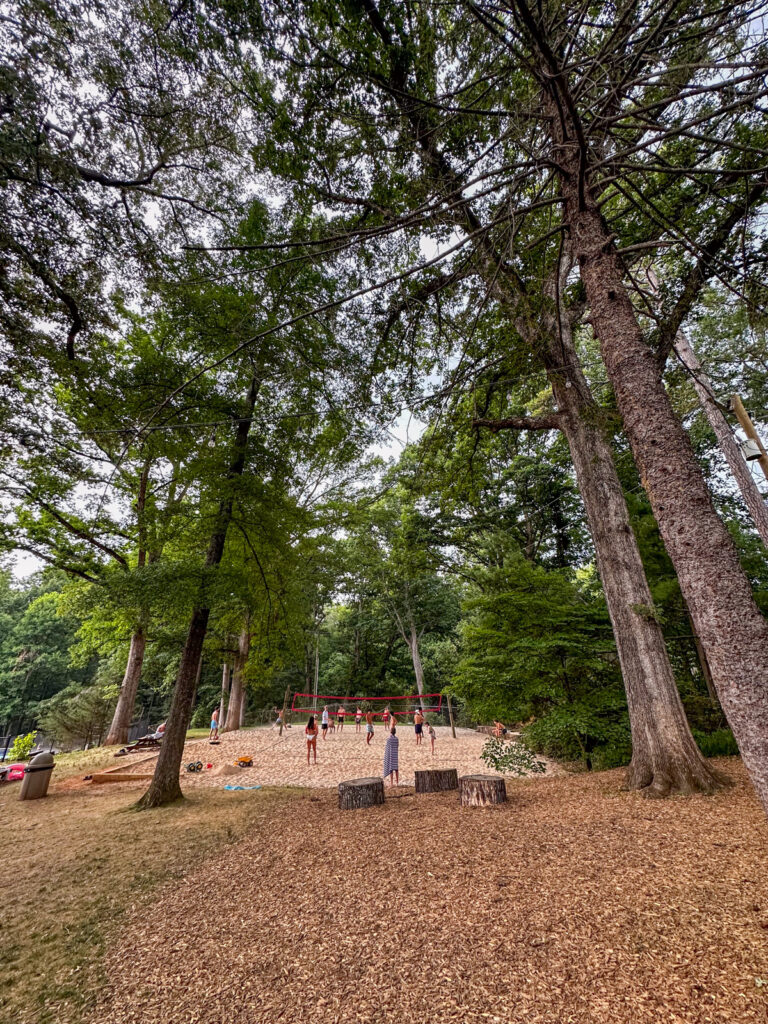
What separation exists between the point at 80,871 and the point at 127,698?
11.7m

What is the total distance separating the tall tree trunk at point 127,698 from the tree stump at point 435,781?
11.8 m

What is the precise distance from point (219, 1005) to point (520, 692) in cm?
550

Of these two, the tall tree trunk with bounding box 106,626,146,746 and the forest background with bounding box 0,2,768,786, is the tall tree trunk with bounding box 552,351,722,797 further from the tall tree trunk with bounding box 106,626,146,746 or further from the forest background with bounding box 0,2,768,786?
the tall tree trunk with bounding box 106,626,146,746

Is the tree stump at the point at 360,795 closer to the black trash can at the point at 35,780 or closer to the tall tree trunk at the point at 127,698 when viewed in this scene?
the black trash can at the point at 35,780

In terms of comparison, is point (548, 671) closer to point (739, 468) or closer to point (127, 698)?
point (739, 468)

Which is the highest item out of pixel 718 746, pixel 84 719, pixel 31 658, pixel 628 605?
pixel 31 658

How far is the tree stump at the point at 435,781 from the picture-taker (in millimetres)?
6531

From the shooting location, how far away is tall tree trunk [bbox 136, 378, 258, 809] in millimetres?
6840

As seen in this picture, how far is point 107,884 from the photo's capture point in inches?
157

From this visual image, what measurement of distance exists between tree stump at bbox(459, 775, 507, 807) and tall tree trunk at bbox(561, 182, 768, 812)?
4.39m

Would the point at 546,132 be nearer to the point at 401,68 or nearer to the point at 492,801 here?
the point at 401,68

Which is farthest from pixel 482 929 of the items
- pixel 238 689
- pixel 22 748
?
pixel 238 689

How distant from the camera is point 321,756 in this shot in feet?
41.0

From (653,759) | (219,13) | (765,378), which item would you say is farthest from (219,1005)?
(765,378)
